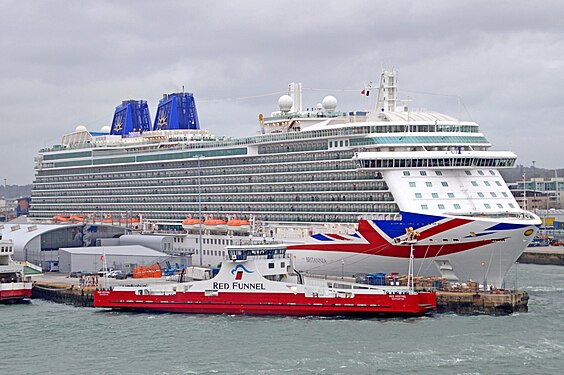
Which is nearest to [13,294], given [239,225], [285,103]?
[239,225]

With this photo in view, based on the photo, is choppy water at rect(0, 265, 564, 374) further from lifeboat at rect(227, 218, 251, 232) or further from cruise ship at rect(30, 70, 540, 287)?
lifeboat at rect(227, 218, 251, 232)

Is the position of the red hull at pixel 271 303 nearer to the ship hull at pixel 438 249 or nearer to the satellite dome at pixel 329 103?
the ship hull at pixel 438 249

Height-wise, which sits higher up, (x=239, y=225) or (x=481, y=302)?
(x=239, y=225)

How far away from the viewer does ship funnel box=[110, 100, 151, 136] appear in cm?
8456

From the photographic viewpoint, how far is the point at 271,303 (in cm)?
4906

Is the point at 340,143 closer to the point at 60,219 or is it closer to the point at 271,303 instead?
the point at 271,303

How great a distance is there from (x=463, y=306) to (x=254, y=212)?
17.3m

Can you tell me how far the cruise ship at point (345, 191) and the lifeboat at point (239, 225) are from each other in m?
0.07

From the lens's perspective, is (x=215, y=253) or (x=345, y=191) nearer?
(x=345, y=191)

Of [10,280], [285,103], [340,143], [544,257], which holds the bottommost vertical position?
[10,280]

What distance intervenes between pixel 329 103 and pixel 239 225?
9897 mm

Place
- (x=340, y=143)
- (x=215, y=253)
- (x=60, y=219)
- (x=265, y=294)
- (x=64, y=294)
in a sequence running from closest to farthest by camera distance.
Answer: (x=265, y=294)
(x=340, y=143)
(x=64, y=294)
(x=215, y=253)
(x=60, y=219)

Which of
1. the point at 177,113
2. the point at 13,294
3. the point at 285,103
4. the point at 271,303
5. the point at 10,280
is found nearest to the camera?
the point at 271,303

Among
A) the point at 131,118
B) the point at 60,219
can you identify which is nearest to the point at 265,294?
the point at 60,219
